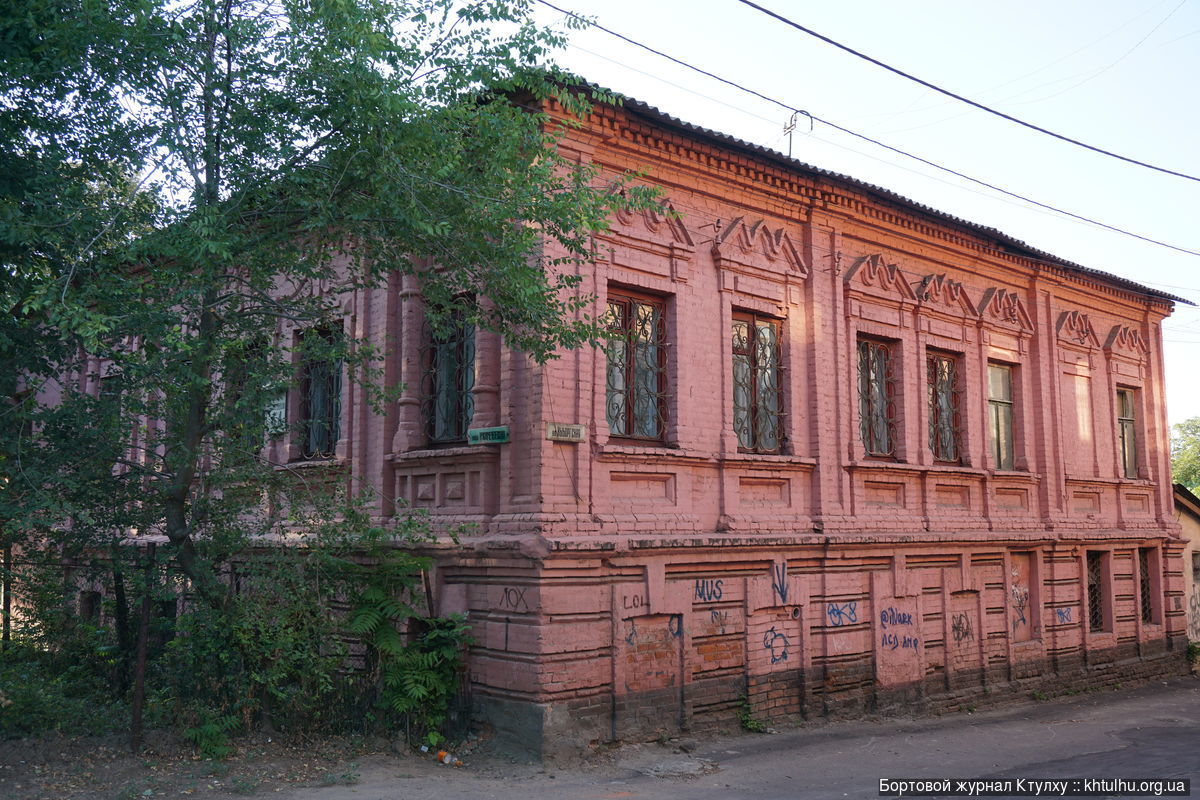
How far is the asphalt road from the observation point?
28.2 feet

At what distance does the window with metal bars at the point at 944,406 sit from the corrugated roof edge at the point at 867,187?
1992 millimetres

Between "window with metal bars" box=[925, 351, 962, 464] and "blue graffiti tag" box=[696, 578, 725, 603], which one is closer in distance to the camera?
"blue graffiti tag" box=[696, 578, 725, 603]

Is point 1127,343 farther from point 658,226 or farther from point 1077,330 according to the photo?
point 658,226

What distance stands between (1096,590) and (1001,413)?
3826mm

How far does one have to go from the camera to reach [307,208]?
858 centimetres

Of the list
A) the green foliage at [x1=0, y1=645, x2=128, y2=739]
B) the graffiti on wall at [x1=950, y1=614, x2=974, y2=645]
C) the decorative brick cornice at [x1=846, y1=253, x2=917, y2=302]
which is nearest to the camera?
the green foliage at [x1=0, y1=645, x2=128, y2=739]

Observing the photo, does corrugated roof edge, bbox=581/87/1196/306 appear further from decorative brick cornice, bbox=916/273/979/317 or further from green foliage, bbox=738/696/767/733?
green foliage, bbox=738/696/767/733

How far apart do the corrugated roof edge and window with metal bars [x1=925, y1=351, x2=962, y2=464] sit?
1.99 metres

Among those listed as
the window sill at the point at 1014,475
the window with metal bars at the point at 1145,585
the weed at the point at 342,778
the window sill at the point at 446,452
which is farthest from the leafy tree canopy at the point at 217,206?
the window with metal bars at the point at 1145,585

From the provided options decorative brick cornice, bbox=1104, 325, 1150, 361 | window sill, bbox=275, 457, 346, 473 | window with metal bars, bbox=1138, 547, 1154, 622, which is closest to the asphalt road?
window sill, bbox=275, 457, 346, 473

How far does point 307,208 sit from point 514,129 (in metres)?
1.85

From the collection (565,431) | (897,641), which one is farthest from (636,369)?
(897,641)

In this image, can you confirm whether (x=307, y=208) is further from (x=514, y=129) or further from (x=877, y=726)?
(x=877, y=726)

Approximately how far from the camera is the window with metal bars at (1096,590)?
55.9ft
